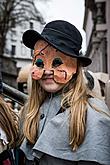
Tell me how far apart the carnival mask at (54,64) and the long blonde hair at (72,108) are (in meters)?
0.05

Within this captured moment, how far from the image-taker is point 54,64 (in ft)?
7.45

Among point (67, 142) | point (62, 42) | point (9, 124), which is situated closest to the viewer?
point (67, 142)

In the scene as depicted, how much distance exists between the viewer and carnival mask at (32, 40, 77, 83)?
2.25 meters

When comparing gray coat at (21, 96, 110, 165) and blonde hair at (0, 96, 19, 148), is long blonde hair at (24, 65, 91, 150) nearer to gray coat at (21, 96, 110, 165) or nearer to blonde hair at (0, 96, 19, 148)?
gray coat at (21, 96, 110, 165)

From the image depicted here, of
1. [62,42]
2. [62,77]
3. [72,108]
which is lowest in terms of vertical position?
[72,108]

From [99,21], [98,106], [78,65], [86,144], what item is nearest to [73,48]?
[78,65]

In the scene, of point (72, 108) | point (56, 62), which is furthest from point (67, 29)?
point (72, 108)

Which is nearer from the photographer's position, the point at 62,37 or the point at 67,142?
the point at 67,142

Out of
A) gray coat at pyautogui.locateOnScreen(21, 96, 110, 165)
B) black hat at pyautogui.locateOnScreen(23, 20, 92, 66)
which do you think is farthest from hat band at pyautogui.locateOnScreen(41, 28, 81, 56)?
gray coat at pyautogui.locateOnScreen(21, 96, 110, 165)

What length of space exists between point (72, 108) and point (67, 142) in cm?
17

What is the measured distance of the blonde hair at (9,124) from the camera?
2377 millimetres

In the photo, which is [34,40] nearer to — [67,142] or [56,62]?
[56,62]

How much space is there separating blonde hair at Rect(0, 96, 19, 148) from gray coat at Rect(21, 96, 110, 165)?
0.16 m

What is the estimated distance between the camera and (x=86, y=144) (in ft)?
6.78
